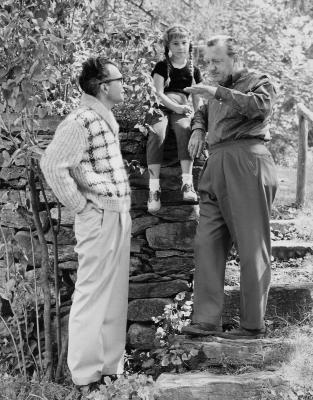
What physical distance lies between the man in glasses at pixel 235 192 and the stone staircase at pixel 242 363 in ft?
0.39

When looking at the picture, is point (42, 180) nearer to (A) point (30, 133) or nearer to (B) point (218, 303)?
(A) point (30, 133)

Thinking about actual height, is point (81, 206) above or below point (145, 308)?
above

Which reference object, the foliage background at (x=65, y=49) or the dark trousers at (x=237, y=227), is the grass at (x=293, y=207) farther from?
the foliage background at (x=65, y=49)

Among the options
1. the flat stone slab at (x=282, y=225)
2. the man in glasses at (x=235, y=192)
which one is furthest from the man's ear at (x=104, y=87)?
the flat stone slab at (x=282, y=225)

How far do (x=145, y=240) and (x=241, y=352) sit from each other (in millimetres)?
1311

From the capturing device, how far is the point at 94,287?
14.5 feet

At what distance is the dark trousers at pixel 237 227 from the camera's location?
4.48 m

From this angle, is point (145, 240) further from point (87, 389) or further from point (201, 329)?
point (87, 389)

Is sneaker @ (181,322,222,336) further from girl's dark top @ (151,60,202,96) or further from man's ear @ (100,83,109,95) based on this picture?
girl's dark top @ (151,60,202,96)

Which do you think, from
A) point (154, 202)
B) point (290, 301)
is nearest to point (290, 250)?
point (290, 301)

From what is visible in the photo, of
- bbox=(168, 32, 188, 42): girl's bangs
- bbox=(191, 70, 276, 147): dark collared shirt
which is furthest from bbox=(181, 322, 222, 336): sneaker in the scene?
bbox=(168, 32, 188, 42): girl's bangs

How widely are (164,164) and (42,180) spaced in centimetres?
92

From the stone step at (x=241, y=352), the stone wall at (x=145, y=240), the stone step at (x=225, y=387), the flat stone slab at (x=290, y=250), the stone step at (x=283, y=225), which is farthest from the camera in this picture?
the stone step at (x=283, y=225)

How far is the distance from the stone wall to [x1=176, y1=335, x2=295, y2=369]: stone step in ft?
2.80
